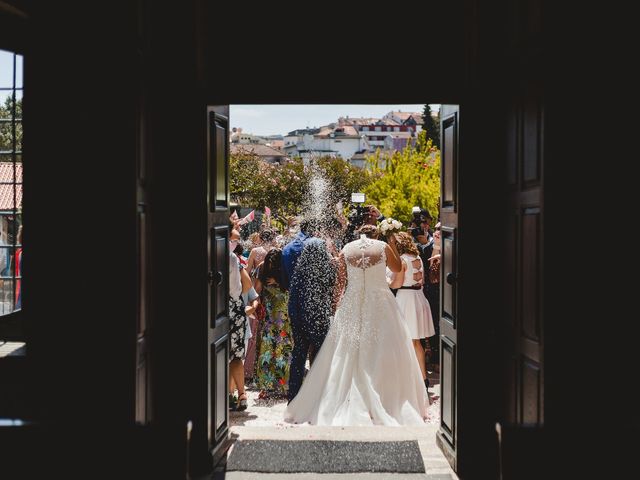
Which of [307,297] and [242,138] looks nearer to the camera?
[307,297]

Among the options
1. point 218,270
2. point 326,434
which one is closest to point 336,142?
point 326,434

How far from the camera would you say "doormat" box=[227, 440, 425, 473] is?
5.51 m

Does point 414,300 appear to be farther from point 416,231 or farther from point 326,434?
point 326,434

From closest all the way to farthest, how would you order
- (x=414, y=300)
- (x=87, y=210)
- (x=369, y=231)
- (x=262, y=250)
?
1. (x=87, y=210)
2. (x=369, y=231)
3. (x=414, y=300)
4. (x=262, y=250)

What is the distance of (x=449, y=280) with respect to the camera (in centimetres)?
553

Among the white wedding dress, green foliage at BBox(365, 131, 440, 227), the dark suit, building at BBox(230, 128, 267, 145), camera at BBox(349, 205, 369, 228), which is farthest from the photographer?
→ building at BBox(230, 128, 267, 145)

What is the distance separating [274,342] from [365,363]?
1250 millimetres

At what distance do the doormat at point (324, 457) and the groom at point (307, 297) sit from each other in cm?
166

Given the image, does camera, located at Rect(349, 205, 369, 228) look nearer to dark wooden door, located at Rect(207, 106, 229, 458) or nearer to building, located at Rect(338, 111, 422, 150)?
dark wooden door, located at Rect(207, 106, 229, 458)

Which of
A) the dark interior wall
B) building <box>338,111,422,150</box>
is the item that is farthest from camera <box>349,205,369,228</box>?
building <box>338,111,422,150</box>

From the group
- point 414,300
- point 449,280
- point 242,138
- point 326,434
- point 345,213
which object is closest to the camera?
point 449,280

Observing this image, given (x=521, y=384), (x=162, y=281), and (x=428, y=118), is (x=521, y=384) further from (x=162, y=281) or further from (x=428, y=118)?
(x=428, y=118)

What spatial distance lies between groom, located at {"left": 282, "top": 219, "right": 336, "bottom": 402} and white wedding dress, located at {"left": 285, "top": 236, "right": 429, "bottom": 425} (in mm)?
139

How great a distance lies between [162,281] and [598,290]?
9.21 feet
